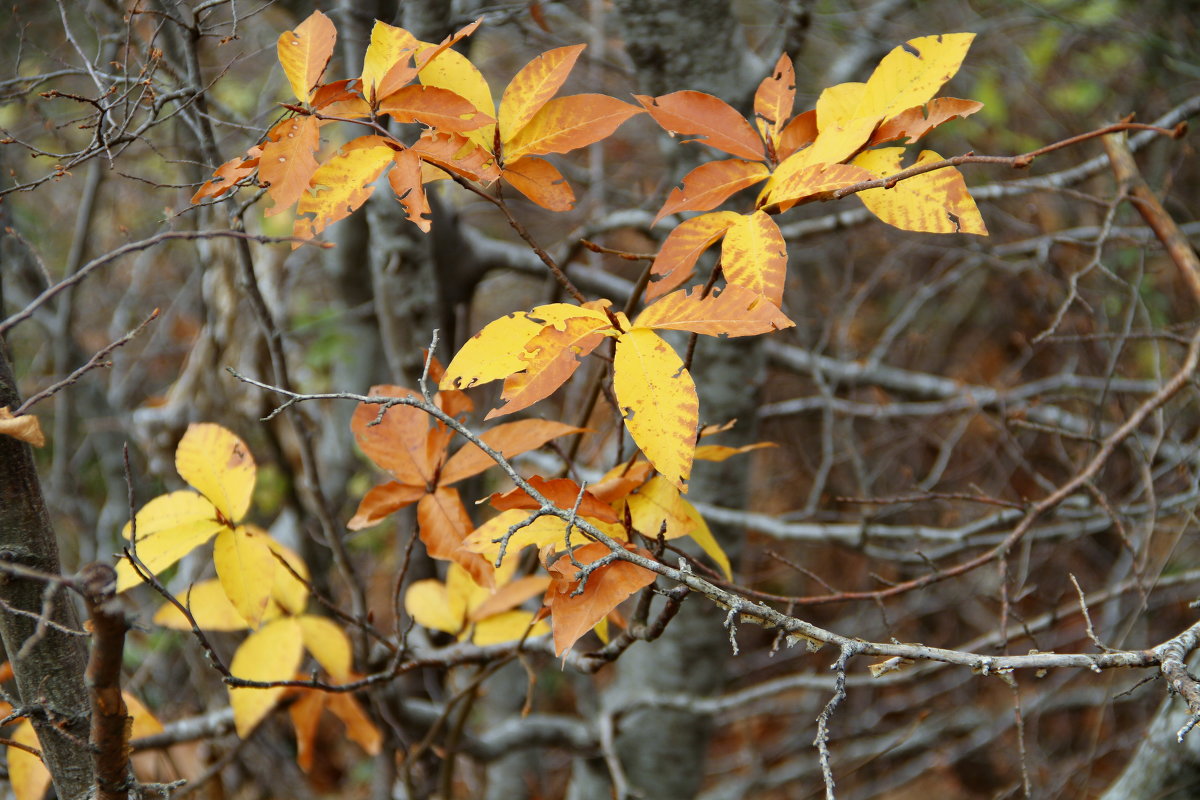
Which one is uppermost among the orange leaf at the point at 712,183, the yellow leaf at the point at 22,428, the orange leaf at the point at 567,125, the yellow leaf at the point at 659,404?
the orange leaf at the point at 567,125

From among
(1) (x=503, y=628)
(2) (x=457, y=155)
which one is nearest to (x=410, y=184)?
(2) (x=457, y=155)

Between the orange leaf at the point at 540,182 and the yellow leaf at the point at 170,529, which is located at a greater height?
the orange leaf at the point at 540,182

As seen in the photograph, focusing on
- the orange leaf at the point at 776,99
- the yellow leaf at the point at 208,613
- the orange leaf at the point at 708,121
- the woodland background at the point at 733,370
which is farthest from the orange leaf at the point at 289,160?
the yellow leaf at the point at 208,613

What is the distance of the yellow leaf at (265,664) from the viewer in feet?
3.69

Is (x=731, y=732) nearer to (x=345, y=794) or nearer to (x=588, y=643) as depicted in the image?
(x=345, y=794)

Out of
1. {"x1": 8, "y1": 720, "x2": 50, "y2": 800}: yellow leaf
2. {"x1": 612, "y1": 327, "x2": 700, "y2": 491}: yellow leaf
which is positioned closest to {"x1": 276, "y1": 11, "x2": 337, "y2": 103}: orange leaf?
{"x1": 612, "y1": 327, "x2": 700, "y2": 491}: yellow leaf

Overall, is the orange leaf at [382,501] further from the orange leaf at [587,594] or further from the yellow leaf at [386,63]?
the yellow leaf at [386,63]

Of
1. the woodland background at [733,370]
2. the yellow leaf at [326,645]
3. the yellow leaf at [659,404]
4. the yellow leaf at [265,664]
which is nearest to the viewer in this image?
the yellow leaf at [659,404]

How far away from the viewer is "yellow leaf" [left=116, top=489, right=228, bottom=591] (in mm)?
957

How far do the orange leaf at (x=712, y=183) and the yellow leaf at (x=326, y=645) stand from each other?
82cm

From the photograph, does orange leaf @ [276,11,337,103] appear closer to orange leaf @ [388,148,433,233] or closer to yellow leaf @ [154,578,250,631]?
orange leaf @ [388,148,433,233]

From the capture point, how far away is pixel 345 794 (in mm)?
3521

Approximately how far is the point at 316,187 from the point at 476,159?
161 millimetres

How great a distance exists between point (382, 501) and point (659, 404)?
1.45ft
